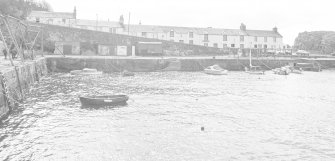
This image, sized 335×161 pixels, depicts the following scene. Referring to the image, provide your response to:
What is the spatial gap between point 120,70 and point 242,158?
47.6 metres

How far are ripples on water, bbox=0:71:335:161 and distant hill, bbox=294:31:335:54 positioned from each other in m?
78.3

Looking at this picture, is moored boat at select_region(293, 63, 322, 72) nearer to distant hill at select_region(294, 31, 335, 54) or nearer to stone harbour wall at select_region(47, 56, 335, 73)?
stone harbour wall at select_region(47, 56, 335, 73)

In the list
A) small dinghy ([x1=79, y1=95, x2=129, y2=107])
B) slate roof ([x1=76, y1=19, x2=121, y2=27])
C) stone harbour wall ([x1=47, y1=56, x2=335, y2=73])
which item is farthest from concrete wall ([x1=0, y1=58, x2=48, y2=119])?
slate roof ([x1=76, y1=19, x2=121, y2=27])

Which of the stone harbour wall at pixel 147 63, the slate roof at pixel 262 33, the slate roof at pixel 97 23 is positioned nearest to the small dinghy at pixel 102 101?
the stone harbour wall at pixel 147 63

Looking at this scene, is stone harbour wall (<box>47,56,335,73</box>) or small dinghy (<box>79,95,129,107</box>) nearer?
small dinghy (<box>79,95,129,107</box>)

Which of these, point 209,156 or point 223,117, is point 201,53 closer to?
point 223,117

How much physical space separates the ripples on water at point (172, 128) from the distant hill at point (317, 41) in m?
78.3

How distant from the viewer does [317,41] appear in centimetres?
11331

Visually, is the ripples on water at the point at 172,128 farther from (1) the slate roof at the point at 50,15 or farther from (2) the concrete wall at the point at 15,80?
(1) the slate roof at the point at 50,15

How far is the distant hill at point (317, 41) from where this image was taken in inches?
4188

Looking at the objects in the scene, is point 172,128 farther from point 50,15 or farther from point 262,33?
point 262,33

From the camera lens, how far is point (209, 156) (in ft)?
56.6

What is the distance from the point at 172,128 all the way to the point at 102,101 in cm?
860

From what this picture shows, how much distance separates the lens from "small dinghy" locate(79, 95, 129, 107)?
92.3ft
